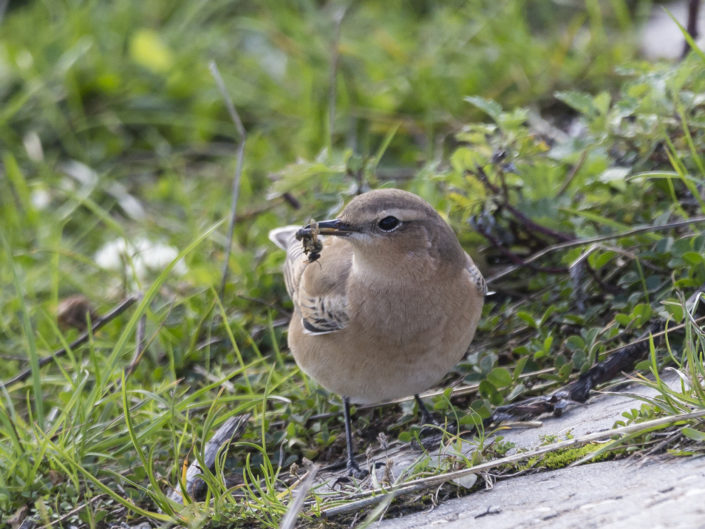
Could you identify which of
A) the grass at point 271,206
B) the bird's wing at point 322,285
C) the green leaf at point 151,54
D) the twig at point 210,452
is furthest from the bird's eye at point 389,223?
the green leaf at point 151,54

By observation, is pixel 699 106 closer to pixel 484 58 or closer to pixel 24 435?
pixel 484 58

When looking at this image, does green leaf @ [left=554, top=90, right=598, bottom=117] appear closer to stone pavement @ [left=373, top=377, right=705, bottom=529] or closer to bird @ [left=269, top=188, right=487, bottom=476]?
bird @ [left=269, top=188, right=487, bottom=476]

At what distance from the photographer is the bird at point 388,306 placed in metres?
4.07

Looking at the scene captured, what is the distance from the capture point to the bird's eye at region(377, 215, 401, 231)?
4.19 m

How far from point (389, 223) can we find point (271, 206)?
2346 millimetres

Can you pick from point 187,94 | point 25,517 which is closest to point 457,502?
point 25,517

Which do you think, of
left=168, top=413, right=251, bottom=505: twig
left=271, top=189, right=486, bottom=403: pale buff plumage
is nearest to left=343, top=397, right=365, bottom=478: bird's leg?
left=271, top=189, right=486, bottom=403: pale buff plumage

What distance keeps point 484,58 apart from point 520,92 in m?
0.49

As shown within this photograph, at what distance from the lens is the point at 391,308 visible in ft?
13.5

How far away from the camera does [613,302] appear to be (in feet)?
14.9

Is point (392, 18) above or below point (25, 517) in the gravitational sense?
above

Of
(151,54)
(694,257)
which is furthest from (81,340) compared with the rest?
(151,54)

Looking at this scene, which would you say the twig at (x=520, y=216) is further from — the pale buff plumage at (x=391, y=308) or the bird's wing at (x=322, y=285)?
the bird's wing at (x=322, y=285)

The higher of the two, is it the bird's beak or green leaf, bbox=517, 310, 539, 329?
the bird's beak
